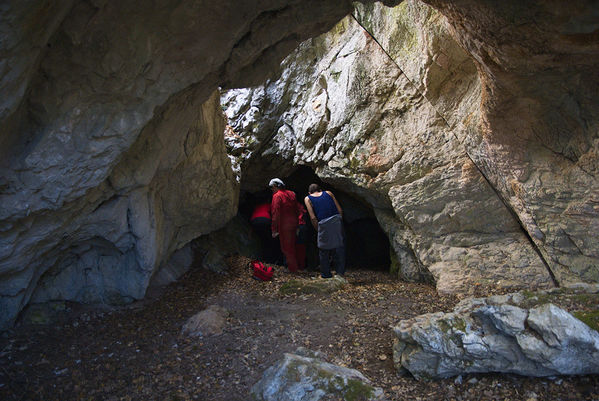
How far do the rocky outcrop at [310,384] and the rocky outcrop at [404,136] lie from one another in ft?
9.61

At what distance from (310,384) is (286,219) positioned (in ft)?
15.5

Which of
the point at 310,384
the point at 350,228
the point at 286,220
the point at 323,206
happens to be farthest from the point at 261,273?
the point at 350,228

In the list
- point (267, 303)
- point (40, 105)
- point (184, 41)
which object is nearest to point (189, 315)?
point (267, 303)

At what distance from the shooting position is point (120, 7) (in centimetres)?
304

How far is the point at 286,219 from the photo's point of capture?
768 cm

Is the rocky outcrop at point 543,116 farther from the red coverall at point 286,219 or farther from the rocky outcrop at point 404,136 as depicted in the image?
the red coverall at point 286,219

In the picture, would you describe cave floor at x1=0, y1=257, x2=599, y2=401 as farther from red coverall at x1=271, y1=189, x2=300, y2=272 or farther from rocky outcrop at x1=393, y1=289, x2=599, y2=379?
red coverall at x1=271, y1=189, x2=300, y2=272

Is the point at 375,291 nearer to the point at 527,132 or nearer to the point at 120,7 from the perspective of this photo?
the point at 527,132

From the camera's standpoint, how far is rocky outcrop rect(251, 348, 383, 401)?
9.97 feet

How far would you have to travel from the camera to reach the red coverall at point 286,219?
24.9 feet

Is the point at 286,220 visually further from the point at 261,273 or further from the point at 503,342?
the point at 503,342

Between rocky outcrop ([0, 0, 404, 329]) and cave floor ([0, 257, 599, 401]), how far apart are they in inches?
25.8

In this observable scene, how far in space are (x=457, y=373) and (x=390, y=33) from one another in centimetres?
481

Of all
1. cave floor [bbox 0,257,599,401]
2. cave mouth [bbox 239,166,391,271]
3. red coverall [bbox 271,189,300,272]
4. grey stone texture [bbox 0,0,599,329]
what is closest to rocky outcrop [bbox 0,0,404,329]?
grey stone texture [bbox 0,0,599,329]
